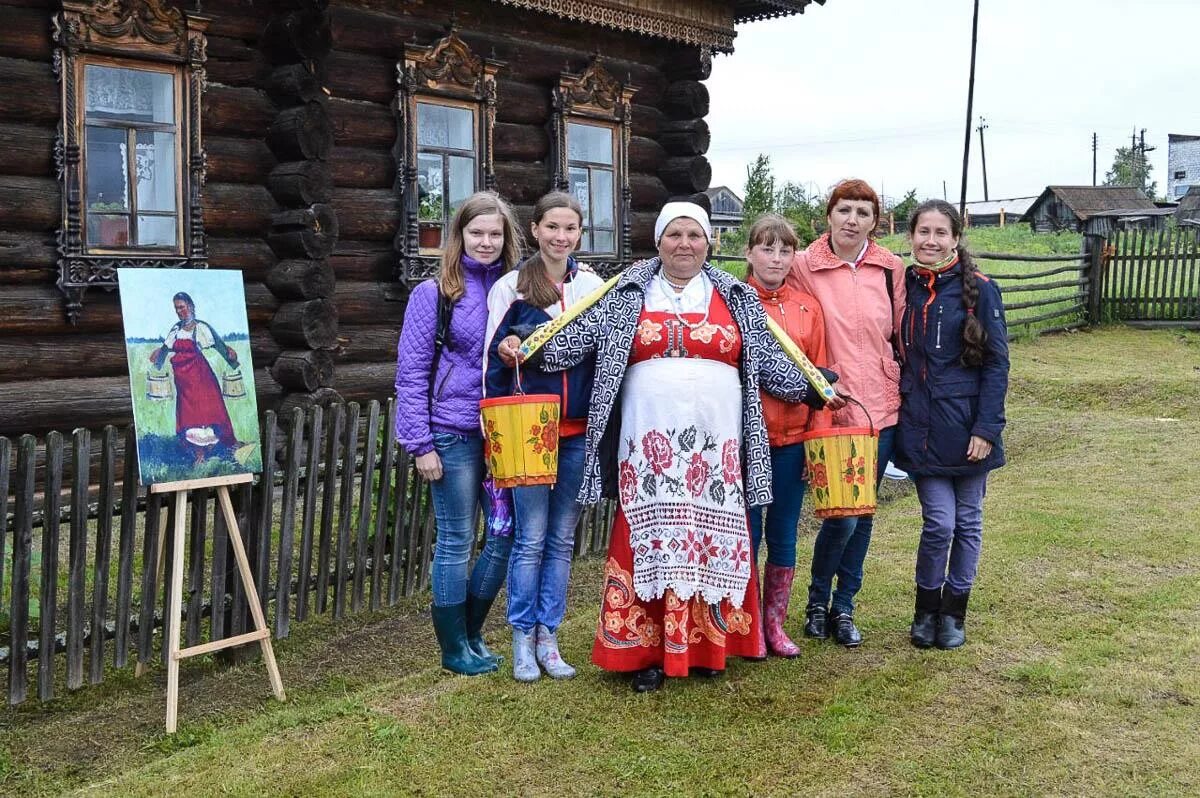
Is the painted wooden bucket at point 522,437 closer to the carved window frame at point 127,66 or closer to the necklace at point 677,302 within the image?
the necklace at point 677,302

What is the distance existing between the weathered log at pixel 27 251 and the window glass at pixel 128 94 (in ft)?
2.74

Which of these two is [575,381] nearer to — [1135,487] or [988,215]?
[1135,487]

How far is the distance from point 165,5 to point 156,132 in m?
0.80

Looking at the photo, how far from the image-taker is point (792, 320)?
473 centimetres

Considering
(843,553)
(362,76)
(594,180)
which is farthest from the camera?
(594,180)

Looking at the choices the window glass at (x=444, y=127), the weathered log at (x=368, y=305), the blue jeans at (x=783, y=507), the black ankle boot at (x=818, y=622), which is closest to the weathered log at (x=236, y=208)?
the weathered log at (x=368, y=305)

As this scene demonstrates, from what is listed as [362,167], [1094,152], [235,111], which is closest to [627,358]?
[235,111]

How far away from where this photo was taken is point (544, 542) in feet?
15.3

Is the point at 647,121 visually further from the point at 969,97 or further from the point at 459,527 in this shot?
the point at 969,97

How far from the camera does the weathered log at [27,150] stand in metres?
7.07

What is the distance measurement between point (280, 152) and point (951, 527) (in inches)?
212

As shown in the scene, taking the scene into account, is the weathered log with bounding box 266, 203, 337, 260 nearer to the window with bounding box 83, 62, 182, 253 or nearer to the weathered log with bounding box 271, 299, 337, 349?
the weathered log with bounding box 271, 299, 337, 349


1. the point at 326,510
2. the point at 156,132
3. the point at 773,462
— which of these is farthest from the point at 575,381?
the point at 156,132

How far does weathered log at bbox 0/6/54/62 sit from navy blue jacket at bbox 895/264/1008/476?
17.6 ft
